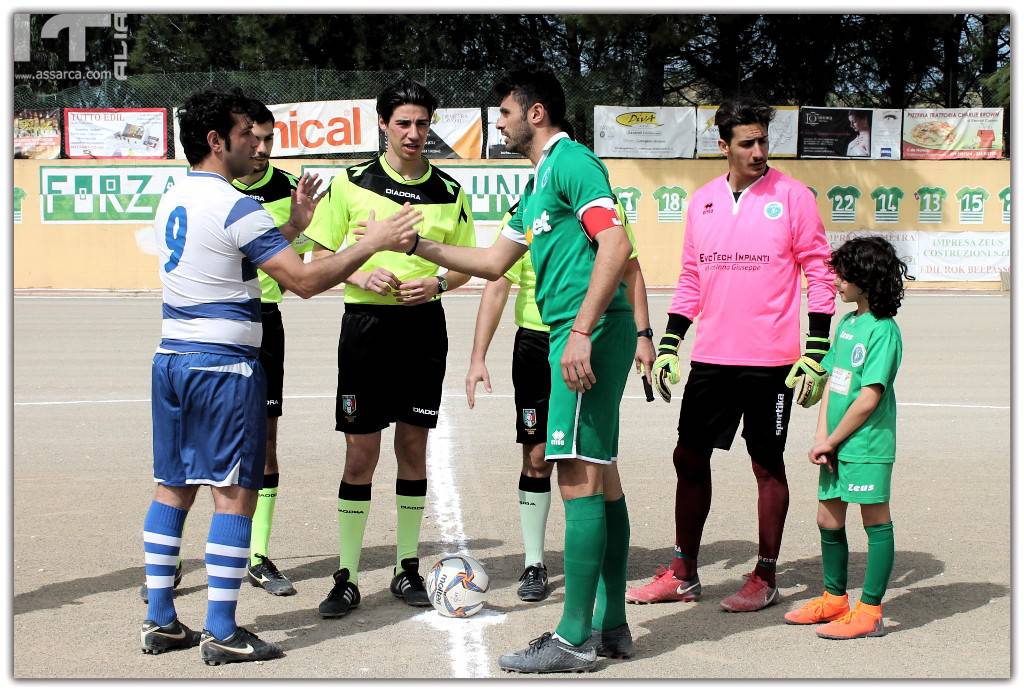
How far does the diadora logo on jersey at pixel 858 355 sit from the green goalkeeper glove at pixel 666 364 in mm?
912

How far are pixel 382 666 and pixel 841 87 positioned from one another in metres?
31.1

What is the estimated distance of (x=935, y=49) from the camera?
3338 cm

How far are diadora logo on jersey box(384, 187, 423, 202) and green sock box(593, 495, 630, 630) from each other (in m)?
1.94

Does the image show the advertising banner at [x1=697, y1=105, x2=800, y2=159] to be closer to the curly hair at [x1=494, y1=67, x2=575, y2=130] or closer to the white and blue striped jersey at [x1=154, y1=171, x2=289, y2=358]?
the curly hair at [x1=494, y1=67, x2=575, y2=130]

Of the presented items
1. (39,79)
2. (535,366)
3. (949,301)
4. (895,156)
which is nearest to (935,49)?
(895,156)

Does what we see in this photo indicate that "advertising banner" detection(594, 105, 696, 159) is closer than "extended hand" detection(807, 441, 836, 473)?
No

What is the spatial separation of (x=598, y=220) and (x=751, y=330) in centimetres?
139

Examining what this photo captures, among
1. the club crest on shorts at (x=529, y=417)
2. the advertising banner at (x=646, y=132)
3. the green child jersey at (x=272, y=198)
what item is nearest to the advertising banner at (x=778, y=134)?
the advertising banner at (x=646, y=132)

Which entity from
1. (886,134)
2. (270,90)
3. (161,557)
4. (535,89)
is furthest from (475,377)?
(886,134)

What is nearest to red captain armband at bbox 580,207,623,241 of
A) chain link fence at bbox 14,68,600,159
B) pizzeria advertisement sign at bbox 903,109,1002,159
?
chain link fence at bbox 14,68,600,159

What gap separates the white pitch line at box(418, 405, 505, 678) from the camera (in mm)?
4926

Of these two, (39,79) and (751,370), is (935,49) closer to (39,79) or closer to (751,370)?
(39,79)

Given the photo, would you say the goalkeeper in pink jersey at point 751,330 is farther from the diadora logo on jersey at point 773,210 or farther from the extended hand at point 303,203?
the extended hand at point 303,203

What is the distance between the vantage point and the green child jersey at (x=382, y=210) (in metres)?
6.06
